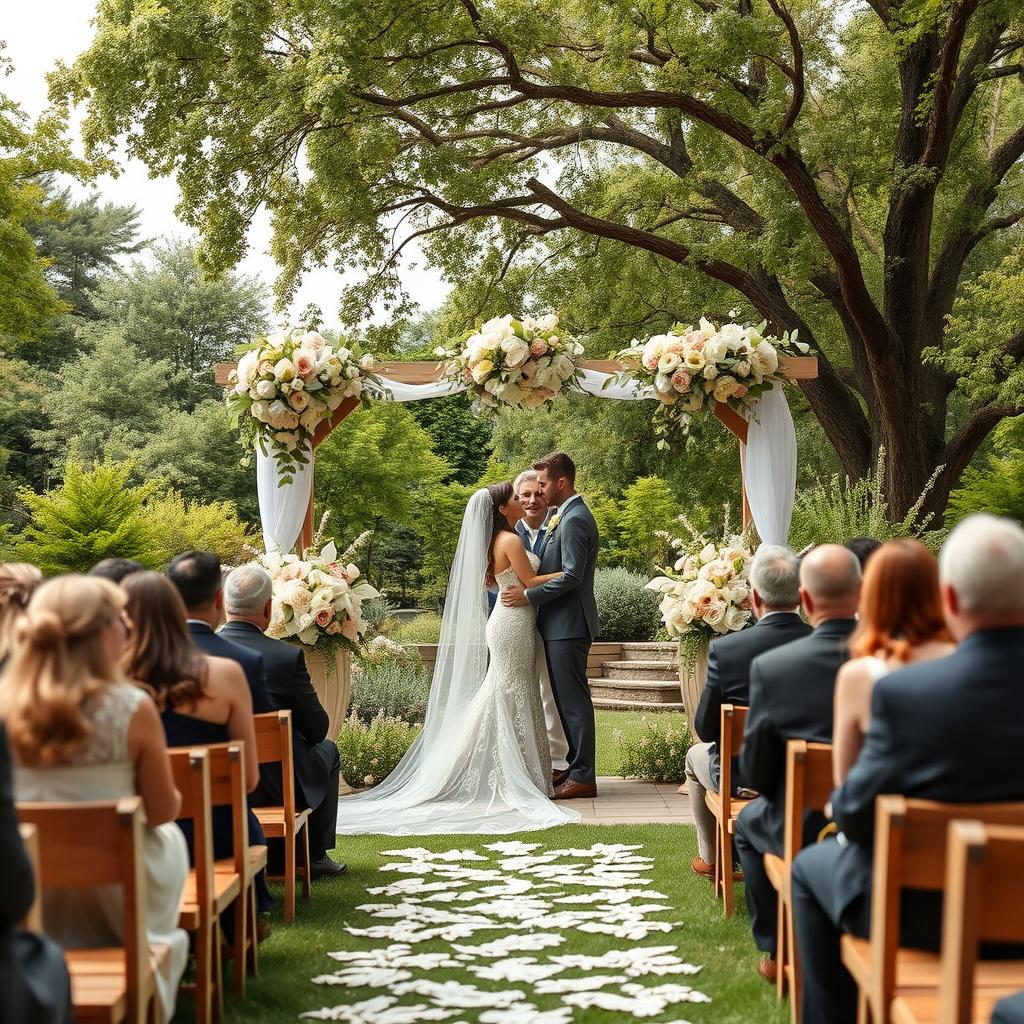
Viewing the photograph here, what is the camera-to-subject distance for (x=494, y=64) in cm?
1598

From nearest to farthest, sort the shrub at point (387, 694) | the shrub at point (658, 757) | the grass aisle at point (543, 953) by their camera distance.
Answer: the grass aisle at point (543, 953), the shrub at point (658, 757), the shrub at point (387, 694)

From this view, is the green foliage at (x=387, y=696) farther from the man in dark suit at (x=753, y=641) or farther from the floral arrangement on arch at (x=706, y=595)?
the man in dark suit at (x=753, y=641)

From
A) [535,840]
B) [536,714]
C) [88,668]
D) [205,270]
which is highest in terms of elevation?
[205,270]

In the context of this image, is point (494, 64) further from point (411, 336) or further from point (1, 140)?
point (411, 336)

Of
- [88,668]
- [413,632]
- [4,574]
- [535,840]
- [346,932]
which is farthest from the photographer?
[413,632]

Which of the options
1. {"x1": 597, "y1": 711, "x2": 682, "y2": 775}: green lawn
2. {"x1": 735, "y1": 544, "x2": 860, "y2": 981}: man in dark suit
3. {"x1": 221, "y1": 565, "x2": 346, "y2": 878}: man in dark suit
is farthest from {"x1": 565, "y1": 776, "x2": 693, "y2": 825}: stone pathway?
{"x1": 735, "y1": 544, "x2": 860, "y2": 981}: man in dark suit

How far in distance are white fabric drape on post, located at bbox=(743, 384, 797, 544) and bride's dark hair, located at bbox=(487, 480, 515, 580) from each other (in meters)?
1.82

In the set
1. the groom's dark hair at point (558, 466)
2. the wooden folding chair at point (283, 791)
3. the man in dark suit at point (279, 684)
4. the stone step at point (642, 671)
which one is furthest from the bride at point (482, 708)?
the stone step at point (642, 671)

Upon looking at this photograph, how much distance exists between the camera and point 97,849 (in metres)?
3.09

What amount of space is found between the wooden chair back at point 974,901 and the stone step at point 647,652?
14.2m

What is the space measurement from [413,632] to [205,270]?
20.1 ft

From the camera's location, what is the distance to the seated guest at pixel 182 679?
420cm

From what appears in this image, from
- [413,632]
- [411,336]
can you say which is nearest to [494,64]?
[413,632]

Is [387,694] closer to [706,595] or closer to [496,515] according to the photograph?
[496,515]
